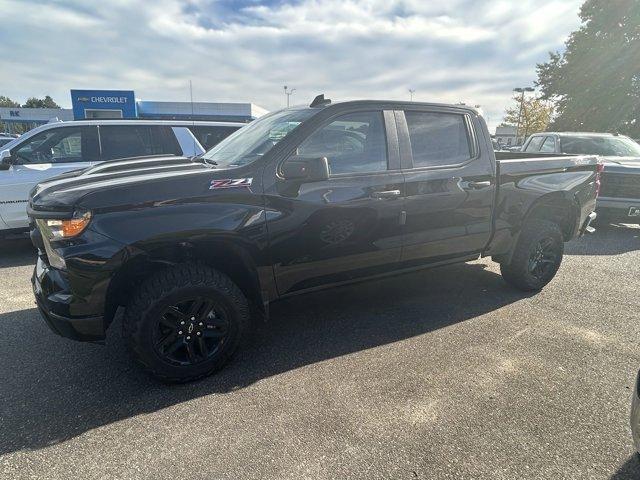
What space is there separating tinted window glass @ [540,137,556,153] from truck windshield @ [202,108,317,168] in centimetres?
758

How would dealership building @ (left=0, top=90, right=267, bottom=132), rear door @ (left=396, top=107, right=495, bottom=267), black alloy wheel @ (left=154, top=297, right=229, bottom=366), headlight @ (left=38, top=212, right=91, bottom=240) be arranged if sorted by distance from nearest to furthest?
1. headlight @ (left=38, top=212, right=91, bottom=240)
2. black alloy wheel @ (left=154, top=297, right=229, bottom=366)
3. rear door @ (left=396, top=107, right=495, bottom=267)
4. dealership building @ (left=0, top=90, right=267, bottom=132)

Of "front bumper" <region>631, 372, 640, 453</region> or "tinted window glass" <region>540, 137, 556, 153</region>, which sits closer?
"front bumper" <region>631, 372, 640, 453</region>

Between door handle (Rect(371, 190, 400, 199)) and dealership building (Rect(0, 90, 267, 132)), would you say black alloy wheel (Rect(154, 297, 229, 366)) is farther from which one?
dealership building (Rect(0, 90, 267, 132))

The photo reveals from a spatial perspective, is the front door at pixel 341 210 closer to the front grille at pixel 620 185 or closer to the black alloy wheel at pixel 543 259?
the black alloy wheel at pixel 543 259

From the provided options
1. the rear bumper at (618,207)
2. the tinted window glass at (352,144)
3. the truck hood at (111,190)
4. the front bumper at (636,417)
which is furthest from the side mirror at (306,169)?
the rear bumper at (618,207)

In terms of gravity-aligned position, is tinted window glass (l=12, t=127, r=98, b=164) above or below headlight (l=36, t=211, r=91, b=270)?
above

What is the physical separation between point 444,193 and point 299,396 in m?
2.14

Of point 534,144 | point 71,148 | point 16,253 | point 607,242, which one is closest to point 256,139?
point 71,148

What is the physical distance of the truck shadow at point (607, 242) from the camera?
6.46m

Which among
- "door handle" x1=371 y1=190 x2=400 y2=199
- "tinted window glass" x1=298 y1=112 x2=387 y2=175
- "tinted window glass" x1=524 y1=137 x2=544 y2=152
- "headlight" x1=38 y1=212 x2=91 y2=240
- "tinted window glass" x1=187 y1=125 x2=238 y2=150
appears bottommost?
"headlight" x1=38 y1=212 x2=91 y2=240

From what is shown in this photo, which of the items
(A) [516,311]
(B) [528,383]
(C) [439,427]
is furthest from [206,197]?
(A) [516,311]

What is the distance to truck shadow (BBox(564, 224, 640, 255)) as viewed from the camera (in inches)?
255

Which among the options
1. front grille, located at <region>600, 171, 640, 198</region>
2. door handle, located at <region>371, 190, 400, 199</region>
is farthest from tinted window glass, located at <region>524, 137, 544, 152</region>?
door handle, located at <region>371, 190, 400, 199</region>

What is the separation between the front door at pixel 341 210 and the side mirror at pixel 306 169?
0.35 ft
